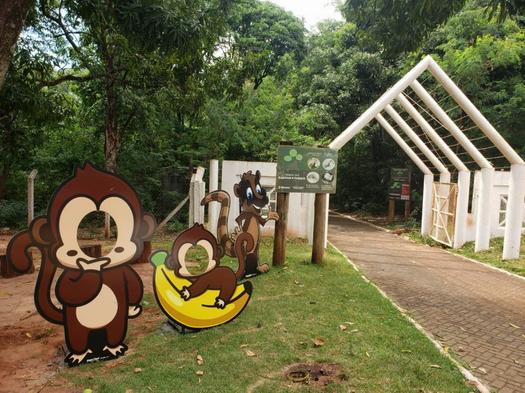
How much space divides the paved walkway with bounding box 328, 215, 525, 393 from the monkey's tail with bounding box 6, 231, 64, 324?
4.26m

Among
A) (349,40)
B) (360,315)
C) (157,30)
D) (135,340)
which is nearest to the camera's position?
(135,340)

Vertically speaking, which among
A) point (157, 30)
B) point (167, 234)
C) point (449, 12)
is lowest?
point (167, 234)

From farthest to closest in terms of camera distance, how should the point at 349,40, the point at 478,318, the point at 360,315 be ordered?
the point at 349,40, the point at 478,318, the point at 360,315

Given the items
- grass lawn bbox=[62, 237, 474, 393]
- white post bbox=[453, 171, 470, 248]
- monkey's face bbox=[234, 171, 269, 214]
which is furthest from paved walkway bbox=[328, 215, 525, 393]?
monkey's face bbox=[234, 171, 269, 214]

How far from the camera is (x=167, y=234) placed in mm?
13617

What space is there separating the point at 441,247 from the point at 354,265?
201 inches

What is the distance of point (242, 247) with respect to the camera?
22.6 ft

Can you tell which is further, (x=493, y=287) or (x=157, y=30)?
(x=493, y=287)

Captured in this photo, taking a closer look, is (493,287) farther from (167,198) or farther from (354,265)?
(167,198)

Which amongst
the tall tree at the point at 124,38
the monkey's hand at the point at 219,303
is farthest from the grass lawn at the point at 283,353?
the tall tree at the point at 124,38

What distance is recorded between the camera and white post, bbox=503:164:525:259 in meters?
10.4

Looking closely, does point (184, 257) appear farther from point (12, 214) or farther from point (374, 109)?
point (12, 214)

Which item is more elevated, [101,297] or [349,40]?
[349,40]

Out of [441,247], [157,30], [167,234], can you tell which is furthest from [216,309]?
[441,247]
